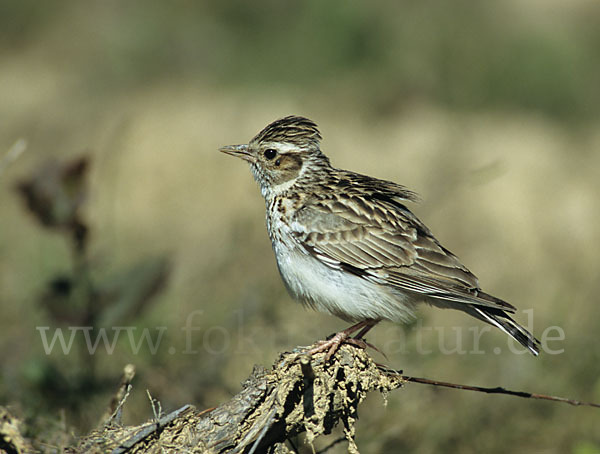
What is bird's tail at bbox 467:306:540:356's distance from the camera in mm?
4309

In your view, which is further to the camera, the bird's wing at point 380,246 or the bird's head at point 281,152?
the bird's head at point 281,152

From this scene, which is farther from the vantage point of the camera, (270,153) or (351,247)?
(270,153)

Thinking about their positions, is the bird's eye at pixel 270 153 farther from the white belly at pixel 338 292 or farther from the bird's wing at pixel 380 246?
the white belly at pixel 338 292

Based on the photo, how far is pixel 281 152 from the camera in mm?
5422

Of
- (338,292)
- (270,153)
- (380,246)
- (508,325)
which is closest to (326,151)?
(270,153)

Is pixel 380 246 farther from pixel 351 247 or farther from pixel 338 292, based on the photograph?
pixel 338 292

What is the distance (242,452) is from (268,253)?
4067 millimetres

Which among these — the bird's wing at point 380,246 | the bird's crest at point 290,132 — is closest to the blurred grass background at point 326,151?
the bird's wing at point 380,246

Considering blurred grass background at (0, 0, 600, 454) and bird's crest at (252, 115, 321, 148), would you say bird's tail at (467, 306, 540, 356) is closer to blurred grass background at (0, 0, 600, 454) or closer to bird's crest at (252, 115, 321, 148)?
blurred grass background at (0, 0, 600, 454)

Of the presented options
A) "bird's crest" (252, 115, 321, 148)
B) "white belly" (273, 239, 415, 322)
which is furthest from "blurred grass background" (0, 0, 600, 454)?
"bird's crest" (252, 115, 321, 148)

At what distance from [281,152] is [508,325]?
1.91 meters

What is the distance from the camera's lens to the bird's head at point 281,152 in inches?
213

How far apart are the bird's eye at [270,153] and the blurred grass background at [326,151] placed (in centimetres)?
127

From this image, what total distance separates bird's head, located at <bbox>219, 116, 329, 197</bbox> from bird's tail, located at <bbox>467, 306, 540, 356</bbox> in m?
1.52
